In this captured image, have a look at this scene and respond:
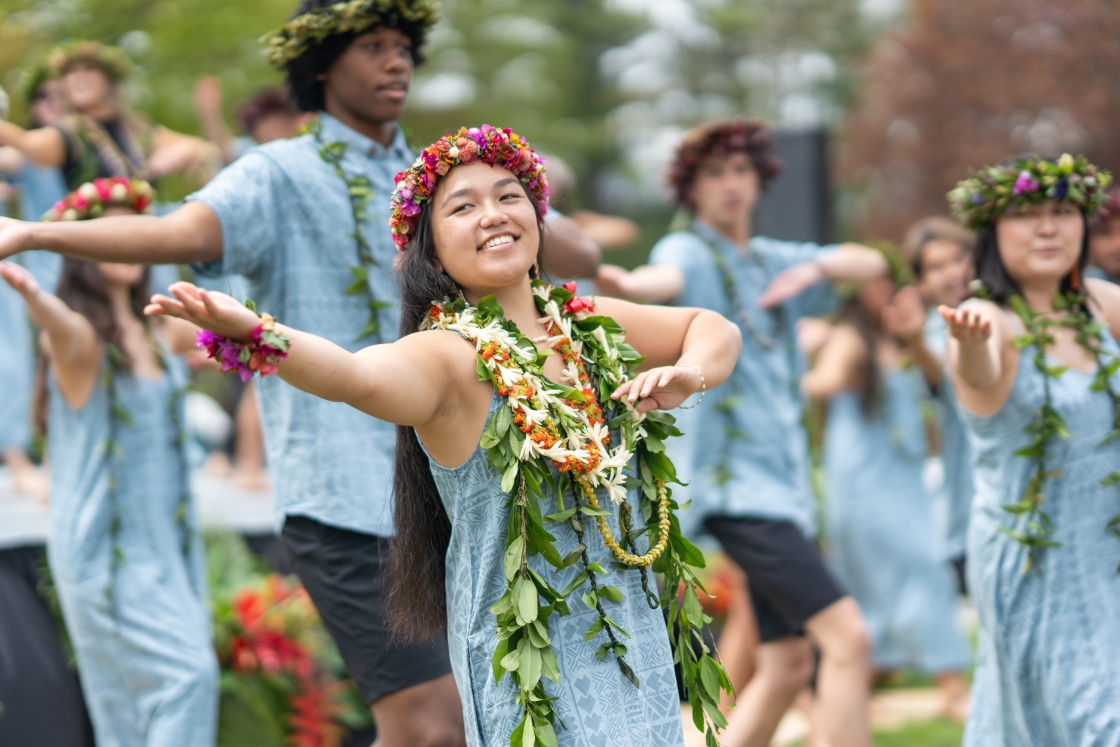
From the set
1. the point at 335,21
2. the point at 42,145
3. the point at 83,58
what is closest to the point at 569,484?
the point at 335,21

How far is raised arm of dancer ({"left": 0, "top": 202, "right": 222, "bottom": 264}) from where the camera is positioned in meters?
2.66

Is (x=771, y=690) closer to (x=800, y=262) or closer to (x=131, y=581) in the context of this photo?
(x=800, y=262)

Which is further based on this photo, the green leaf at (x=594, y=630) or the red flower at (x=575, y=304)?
the red flower at (x=575, y=304)

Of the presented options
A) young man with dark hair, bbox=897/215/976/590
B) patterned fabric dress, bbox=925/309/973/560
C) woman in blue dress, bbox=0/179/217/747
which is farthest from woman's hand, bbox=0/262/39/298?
patterned fabric dress, bbox=925/309/973/560

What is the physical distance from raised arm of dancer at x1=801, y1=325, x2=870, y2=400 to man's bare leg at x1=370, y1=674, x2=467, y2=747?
4038 millimetres

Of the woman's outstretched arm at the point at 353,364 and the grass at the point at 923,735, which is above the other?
the woman's outstretched arm at the point at 353,364

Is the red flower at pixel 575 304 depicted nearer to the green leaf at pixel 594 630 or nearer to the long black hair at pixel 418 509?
the long black hair at pixel 418 509

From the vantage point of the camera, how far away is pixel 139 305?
15.2ft

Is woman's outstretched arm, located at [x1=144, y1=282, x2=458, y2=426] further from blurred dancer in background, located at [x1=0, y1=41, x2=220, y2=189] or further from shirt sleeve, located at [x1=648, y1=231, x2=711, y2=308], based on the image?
blurred dancer in background, located at [x1=0, y1=41, x2=220, y2=189]

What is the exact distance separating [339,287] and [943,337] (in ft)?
11.0

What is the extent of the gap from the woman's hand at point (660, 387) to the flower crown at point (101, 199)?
7.19 feet

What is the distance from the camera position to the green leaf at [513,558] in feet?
8.25

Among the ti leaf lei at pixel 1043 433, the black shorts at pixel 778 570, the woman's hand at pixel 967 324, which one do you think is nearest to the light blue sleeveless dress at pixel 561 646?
the woman's hand at pixel 967 324

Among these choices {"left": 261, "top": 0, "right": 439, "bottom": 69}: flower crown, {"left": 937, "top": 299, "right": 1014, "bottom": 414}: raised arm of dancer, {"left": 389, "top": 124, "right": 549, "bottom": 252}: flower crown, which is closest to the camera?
{"left": 389, "top": 124, "right": 549, "bottom": 252}: flower crown
